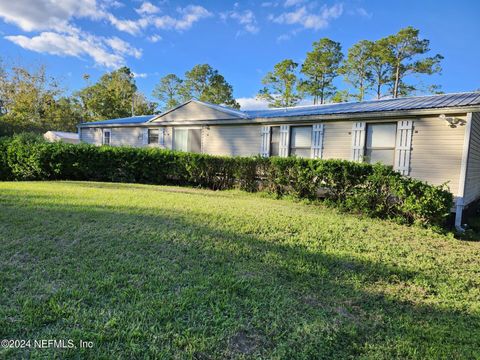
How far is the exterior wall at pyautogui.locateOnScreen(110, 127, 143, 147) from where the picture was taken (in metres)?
16.0

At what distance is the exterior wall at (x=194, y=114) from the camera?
41.7ft

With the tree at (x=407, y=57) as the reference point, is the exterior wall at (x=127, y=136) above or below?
below

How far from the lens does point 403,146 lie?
846cm

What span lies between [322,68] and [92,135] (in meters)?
21.6

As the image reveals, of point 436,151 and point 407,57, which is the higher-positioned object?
point 407,57

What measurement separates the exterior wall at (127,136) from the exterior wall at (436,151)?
1283cm

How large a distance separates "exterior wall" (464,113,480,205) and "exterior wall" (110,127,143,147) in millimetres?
14021

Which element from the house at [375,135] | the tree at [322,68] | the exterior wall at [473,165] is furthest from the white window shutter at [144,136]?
the tree at [322,68]

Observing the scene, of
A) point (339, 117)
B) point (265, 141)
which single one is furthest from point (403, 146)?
point (265, 141)

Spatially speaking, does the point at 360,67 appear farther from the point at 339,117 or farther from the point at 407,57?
the point at 339,117

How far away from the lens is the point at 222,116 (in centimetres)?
1262

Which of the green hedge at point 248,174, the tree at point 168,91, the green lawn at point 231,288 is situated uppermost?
the tree at point 168,91

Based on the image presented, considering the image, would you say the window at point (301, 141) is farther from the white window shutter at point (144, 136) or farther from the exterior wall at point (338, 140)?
the white window shutter at point (144, 136)

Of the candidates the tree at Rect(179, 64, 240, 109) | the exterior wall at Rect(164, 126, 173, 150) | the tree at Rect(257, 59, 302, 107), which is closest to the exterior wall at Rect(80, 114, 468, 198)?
the exterior wall at Rect(164, 126, 173, 150)
